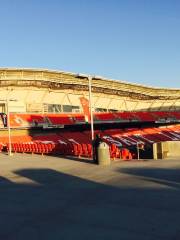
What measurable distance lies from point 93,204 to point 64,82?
59645mm

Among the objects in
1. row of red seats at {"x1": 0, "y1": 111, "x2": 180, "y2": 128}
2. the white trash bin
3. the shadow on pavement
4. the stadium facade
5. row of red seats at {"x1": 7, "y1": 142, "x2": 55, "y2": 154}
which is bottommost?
the shadow on pavement

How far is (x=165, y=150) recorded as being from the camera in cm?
2955

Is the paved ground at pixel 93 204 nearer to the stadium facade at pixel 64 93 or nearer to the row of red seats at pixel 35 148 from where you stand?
A: the row of red seats at pixel 35 148

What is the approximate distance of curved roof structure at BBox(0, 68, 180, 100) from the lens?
65.9 meters

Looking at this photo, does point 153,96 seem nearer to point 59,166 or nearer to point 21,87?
point 21,87

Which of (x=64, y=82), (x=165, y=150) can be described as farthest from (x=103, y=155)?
(x=64, y=82)

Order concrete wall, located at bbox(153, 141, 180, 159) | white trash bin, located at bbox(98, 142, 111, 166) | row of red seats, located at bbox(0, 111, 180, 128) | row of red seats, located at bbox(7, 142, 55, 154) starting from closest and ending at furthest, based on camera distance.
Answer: white trash bin, located at bbox(98, 142, 111, 166), concrete wall, located at bbox(153, 141, 180, 159), row of red seats, located at bbox(7, 142, 55, 154), row of red seats, located at bbox(0, 111, 180, 128)

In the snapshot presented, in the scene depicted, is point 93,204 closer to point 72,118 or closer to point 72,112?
point 72,118

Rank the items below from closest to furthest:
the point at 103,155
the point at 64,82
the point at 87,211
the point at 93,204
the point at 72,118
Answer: the point at 87,211
the point at 93,204
the point at 103,155
the point at 72,118
the point at 64,82

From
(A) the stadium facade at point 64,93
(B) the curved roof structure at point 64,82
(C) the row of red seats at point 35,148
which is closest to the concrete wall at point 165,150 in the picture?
(C) the row of red seats at point 35,148

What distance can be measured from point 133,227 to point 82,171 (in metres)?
11.9

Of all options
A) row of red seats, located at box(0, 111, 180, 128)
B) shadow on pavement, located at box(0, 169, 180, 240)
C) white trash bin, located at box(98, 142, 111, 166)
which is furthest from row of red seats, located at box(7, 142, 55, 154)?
shadow on pavement, located at box(0, 169, 180, 240)

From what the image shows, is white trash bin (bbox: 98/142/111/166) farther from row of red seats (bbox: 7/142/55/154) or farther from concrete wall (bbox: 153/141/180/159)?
row of red seats (bbox: 7/142/55/154)

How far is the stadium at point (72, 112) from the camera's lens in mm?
59875
